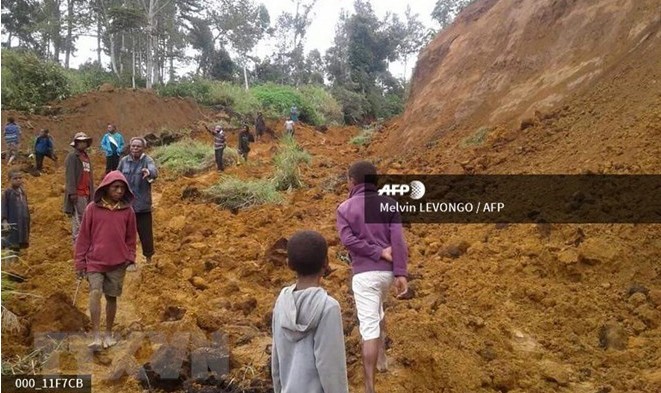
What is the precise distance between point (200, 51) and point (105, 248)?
34871mm

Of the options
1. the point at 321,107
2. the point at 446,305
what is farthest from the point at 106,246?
the point at 321,107

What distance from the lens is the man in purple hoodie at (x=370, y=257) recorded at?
11.1 feet

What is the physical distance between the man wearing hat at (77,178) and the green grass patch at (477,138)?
6.49 meters

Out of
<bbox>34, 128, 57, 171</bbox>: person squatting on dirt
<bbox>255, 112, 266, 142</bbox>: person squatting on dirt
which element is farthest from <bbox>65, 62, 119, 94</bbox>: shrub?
<bbox>34, 128, 57, 171</bbox>: person squatting on dirt

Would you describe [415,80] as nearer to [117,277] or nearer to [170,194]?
[170,194]

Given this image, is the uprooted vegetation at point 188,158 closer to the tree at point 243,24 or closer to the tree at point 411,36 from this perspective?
the tree at point 243,24

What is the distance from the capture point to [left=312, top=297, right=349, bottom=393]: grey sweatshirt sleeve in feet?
7.47

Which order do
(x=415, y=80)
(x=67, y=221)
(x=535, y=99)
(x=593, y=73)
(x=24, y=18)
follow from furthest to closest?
(x=24, y=18) < (x=415, y=80) < (x=535, y=99) < (x=593, y=73) < (x=67, y=221)

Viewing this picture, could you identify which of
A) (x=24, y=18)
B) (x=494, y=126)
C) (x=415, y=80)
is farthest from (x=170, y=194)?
(x=24, y=18)

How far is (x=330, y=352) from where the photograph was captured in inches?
89.9

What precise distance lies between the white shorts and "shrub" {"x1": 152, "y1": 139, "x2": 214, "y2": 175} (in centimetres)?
1082

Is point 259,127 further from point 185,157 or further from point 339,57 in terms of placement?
point 339,57

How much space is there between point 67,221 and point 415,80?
36.9ft

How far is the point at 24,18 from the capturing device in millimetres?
28266
